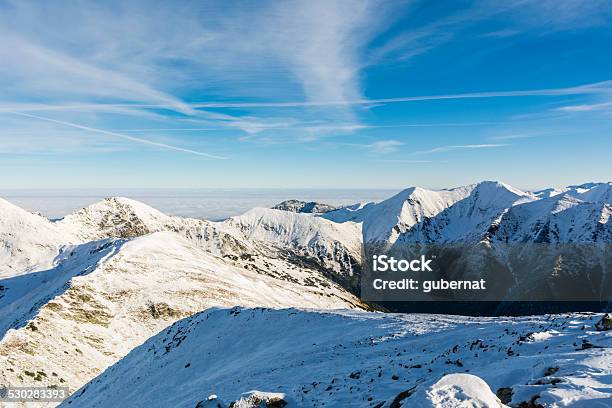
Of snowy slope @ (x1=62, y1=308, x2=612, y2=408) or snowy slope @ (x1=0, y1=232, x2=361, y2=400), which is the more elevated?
snowy slope @ (x1=62, y1=308, x2=612, y2=408)

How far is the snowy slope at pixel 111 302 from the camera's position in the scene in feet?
192

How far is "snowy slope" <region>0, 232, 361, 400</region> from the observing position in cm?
5850

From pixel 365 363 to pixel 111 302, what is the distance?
86.9 meters

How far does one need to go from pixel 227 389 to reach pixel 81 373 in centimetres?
4533

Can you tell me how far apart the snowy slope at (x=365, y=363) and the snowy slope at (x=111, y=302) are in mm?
16984

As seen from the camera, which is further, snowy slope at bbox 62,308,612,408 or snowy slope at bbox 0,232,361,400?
snowy slope at bbox 0,232,361,400

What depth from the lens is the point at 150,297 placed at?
10388 centimetres

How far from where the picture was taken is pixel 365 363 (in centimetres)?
2581

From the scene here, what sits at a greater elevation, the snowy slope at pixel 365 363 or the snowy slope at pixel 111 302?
the snowy slope at pixel 365 363

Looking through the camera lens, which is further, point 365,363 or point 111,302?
point 111,302

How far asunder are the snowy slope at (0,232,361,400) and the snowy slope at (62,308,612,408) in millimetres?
16984

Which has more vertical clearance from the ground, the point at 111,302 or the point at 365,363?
the point at 365,363

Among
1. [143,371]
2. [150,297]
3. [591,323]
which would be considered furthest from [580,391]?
[150,297]

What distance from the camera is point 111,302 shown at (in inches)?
3716
